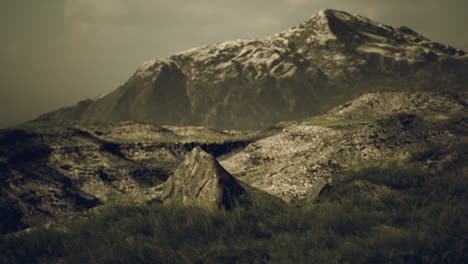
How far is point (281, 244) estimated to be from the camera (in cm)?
468

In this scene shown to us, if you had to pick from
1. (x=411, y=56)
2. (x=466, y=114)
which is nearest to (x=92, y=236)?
(x=466, y=114)

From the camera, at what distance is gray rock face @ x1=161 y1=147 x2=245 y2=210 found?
716cm

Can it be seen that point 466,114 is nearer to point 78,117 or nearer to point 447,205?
point 447,205

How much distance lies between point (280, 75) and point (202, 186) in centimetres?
7970

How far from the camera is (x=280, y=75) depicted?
84500 millimetres

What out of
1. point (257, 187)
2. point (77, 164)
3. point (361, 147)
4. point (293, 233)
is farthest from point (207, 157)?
point (77, 164)

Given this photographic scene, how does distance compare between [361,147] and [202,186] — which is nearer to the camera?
[202,186]

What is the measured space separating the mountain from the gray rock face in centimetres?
6567

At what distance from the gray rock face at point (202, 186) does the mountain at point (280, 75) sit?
65665mm

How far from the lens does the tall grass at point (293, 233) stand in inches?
171

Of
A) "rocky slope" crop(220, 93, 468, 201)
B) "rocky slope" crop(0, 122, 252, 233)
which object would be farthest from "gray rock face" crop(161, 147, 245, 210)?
"rocky slope" crop(0, 122, 252, 233)

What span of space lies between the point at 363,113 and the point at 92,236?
24156mm

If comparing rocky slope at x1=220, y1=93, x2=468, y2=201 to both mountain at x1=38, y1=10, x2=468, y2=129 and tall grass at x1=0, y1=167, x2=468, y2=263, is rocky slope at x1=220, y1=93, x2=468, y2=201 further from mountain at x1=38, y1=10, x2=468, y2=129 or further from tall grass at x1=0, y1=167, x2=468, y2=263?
mountain at x1=38, y1=10, x2=468, y2=129

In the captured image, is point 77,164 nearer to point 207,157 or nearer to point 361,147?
point 207,157
